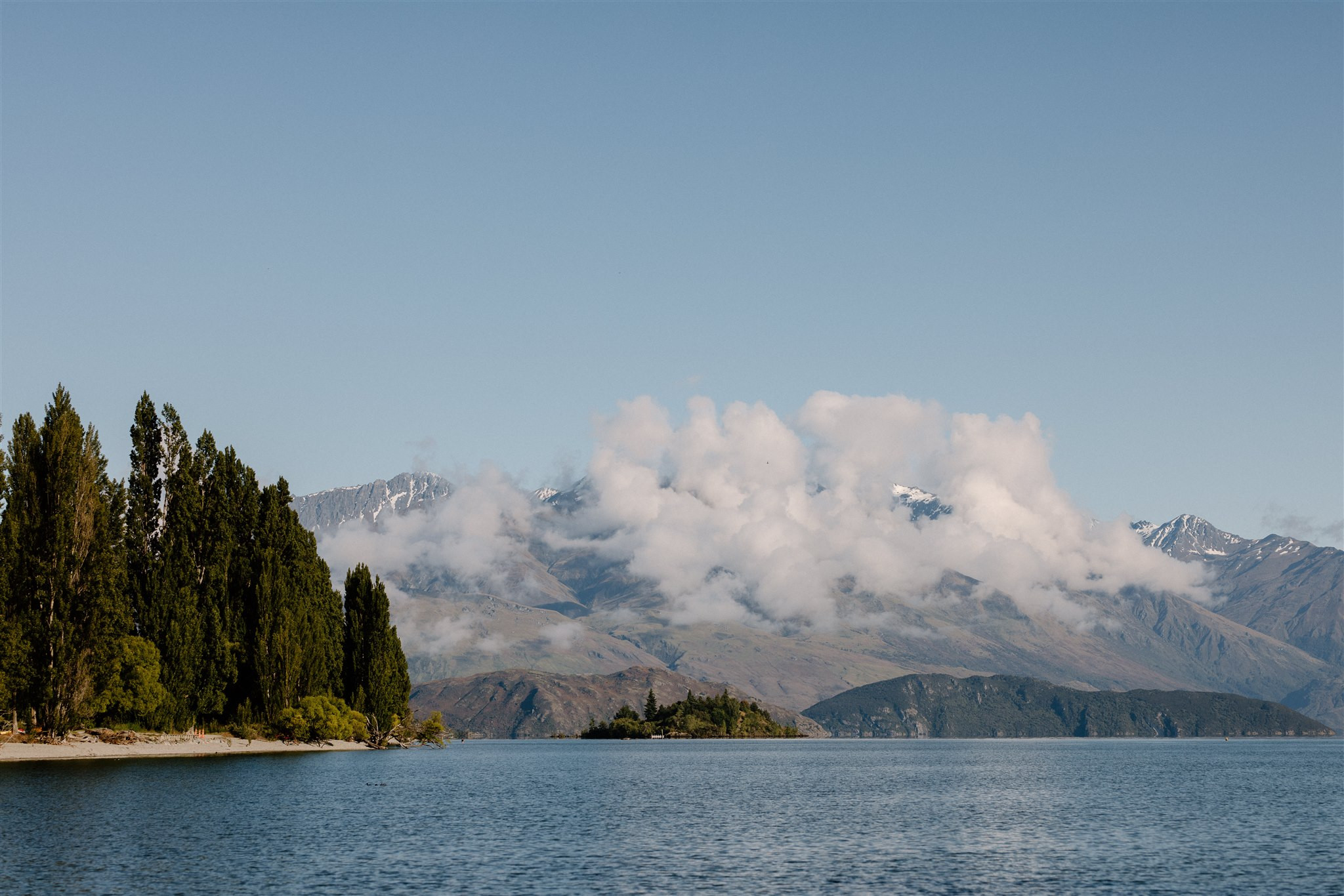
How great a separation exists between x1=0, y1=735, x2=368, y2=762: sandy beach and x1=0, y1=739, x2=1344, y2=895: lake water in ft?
6.53

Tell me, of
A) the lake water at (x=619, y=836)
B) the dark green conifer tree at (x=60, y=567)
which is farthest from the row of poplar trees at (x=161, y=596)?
the lake water at (x=619, y=836)

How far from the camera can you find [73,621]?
118 m

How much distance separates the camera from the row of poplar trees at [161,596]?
117 metres

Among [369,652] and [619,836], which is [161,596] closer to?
[369,652]

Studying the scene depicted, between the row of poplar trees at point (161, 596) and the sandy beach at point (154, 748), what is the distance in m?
1.91

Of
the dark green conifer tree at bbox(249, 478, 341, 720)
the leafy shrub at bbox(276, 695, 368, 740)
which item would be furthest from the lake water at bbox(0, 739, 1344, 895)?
the leafy shrub at bbox(276, 695, 368, 740)

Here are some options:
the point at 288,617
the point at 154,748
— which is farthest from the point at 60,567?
the point at 288,617

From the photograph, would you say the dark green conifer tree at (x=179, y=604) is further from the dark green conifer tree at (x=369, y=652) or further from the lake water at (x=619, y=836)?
the dark green conifer tree at (x=369, y=652)

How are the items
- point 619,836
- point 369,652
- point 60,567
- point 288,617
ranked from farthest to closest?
point 369,652, point 288,617, point 60,567, point 619,836

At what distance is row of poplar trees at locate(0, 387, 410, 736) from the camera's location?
116750 mm

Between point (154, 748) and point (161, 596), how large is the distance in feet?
51.4

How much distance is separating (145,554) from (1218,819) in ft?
357

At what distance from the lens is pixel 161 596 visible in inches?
5256

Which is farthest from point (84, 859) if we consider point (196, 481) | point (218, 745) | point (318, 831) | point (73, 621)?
point (196, 481)
